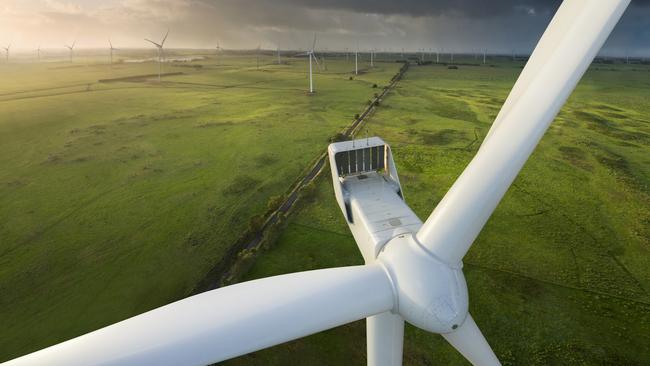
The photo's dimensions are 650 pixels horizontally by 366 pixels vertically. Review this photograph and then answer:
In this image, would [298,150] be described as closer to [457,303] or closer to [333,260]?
[333,260]

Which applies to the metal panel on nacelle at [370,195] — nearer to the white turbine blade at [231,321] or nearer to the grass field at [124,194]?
the white turbine blade at [231,321]

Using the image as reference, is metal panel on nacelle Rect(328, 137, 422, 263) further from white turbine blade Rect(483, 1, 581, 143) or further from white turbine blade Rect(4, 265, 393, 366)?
white turbine blade Rect(483, 1, 581, 143)

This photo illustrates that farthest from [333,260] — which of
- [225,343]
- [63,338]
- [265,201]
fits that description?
[225,343]

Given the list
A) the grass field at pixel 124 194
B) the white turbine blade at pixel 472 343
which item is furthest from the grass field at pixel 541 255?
the white turbine blade at pixel 472 343

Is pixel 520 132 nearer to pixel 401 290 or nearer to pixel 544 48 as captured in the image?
pixel 544 48

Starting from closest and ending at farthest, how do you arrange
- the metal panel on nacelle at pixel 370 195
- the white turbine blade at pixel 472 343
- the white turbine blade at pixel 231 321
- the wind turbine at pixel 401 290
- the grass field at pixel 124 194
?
→ the white turbine blade at pixel 231 321
the wind turbine at pixel 401 290
the white turbine blade at pixel 472 343
the metal panel on nacelle at pixel 370 195
the grass field at pixel 124 194

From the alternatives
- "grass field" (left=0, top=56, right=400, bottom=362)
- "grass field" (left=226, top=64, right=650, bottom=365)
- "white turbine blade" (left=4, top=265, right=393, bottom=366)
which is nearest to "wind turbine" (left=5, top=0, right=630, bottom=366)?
"white turbine blade" (left=4, top=265, right=393, bottom=366)

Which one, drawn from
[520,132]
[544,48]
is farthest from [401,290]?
[544,48]
